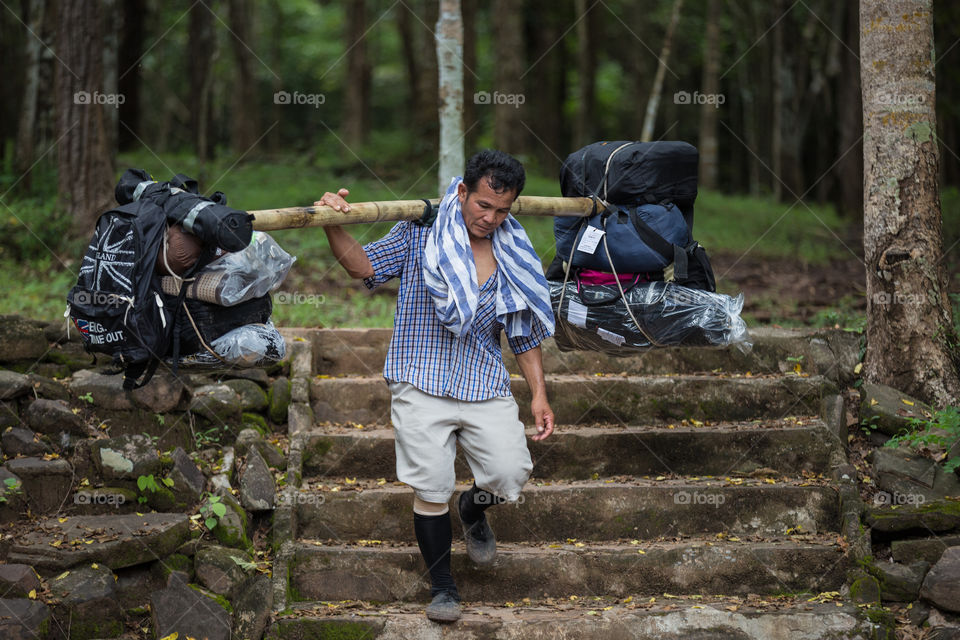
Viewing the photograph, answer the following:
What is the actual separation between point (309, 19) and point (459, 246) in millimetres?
27577

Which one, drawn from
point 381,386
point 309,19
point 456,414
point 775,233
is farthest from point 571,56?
point 456,414

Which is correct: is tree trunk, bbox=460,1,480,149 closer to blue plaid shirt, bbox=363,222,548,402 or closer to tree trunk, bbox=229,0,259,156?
tree trunk, bbox=229,0,259,156

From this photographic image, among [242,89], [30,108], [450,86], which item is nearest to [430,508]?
[450,86]

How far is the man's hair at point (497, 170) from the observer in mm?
3674

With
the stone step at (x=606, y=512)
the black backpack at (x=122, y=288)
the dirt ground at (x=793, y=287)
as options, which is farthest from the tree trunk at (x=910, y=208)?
the black backpack at (x=122, y=288)

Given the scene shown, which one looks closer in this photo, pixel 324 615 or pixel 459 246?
pixel 459 246

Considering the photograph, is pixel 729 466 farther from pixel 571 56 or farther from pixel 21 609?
pixel 571 56

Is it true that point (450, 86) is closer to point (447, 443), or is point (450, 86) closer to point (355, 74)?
point (447, 443)

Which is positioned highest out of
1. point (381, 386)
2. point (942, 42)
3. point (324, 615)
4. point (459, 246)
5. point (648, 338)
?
point (942, 42)

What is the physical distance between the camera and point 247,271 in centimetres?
359

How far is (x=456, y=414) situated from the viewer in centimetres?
388

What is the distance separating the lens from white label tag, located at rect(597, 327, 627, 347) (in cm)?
439

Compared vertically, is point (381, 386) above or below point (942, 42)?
below

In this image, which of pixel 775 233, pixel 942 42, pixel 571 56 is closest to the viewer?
pixel 775 233
